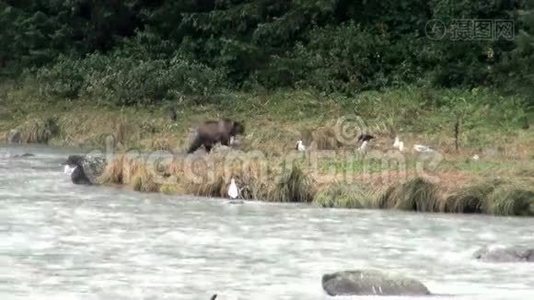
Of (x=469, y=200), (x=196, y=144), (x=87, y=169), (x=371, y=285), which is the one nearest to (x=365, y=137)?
(x=196, y=144)

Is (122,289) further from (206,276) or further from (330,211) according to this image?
(330,211)

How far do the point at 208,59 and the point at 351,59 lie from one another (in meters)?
5.39

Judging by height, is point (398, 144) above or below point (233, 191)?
above

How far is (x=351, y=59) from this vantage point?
33688 mm

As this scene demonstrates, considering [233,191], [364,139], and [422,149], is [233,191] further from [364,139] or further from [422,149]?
[364,139]

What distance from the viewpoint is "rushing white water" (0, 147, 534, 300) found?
12008 mm

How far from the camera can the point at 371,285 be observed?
1173 centimetres

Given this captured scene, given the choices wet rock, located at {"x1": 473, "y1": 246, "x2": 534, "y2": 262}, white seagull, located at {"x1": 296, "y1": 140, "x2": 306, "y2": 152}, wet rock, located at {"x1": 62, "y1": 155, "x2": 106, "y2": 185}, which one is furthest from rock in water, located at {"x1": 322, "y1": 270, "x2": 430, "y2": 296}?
white seagull, located at {"x1": 296, "y1": 140, "x2": 306, "y2": 152}

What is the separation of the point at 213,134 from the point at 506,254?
13703 millimetres

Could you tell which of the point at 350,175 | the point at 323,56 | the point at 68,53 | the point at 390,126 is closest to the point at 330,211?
the point at 350,175

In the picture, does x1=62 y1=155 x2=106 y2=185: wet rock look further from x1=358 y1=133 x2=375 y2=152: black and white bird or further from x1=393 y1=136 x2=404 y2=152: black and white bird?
x1=393 y1=136 x2=404 y2=152: black and white bird

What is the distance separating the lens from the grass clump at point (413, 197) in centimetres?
1791

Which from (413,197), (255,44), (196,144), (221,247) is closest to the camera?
(221,247)

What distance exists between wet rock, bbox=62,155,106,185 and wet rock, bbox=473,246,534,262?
396 inches
